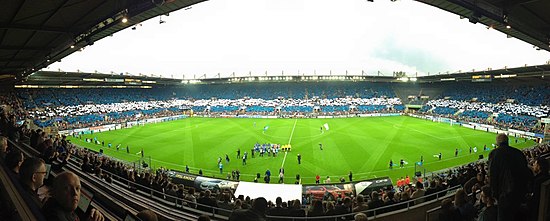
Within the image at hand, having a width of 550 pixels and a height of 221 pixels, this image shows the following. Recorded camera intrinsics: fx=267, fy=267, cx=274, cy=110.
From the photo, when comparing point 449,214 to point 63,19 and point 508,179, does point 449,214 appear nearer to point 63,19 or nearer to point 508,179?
point 508,179

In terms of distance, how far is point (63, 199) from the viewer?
2207 millimetres

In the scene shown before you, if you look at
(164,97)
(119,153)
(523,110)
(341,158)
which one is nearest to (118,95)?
(164,97)

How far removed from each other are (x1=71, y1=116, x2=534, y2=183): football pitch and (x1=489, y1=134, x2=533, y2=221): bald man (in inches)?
632

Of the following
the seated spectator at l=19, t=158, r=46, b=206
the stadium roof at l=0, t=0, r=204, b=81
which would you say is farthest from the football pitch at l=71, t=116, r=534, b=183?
the seated spectator at l=19, t=158, r=46, b=206

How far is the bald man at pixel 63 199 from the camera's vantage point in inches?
83.2

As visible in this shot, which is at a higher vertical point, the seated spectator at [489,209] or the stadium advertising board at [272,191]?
the seated spectator at [489,209]

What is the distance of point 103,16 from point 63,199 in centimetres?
1281

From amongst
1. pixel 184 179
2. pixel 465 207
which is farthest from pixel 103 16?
pixel 465 207

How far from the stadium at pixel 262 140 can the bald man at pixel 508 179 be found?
21mm

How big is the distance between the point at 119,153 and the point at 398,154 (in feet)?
92.8

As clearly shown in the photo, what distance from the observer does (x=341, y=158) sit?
25.4 m

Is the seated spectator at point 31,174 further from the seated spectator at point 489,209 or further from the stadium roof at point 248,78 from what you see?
the stadium roof at point 248,78

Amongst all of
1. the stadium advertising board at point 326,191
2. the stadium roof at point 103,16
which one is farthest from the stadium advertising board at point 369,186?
the stadium roof at point 103,16

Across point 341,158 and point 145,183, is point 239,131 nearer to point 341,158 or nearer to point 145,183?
point 341,158
